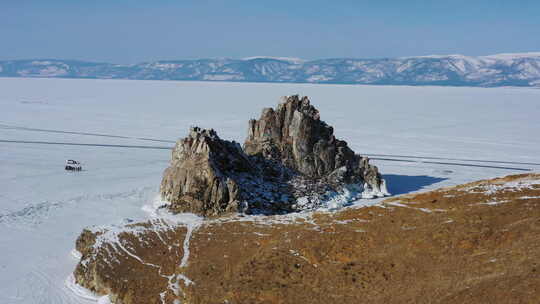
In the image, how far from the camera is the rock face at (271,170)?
30828 mm

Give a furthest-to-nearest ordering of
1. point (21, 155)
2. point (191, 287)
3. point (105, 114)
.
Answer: point (105, 114)
point (21, 155)
point (191, 287)

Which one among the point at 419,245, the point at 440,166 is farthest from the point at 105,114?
the point at 419,245

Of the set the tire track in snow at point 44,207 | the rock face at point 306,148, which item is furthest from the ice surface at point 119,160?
the rock face at point 306,148

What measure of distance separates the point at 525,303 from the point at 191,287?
12178 mm

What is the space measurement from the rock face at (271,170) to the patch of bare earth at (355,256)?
3.67m

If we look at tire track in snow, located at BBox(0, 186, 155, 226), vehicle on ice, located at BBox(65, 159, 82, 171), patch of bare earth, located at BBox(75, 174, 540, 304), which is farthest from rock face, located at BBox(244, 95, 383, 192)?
vehicle on ice, located at BBox(65, 159, 82, 171)

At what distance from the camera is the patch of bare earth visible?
1819 cm

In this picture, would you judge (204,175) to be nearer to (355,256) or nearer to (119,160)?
(355,256)

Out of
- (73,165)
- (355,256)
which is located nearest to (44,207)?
(73,165)

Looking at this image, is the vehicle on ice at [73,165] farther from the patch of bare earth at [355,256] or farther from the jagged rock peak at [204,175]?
the patch of bare earth at [355,256]

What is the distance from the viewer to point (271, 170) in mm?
36500

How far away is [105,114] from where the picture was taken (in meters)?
101

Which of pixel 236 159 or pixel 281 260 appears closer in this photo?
pixel 281 260

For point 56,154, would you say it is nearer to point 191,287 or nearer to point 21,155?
point 21,155
